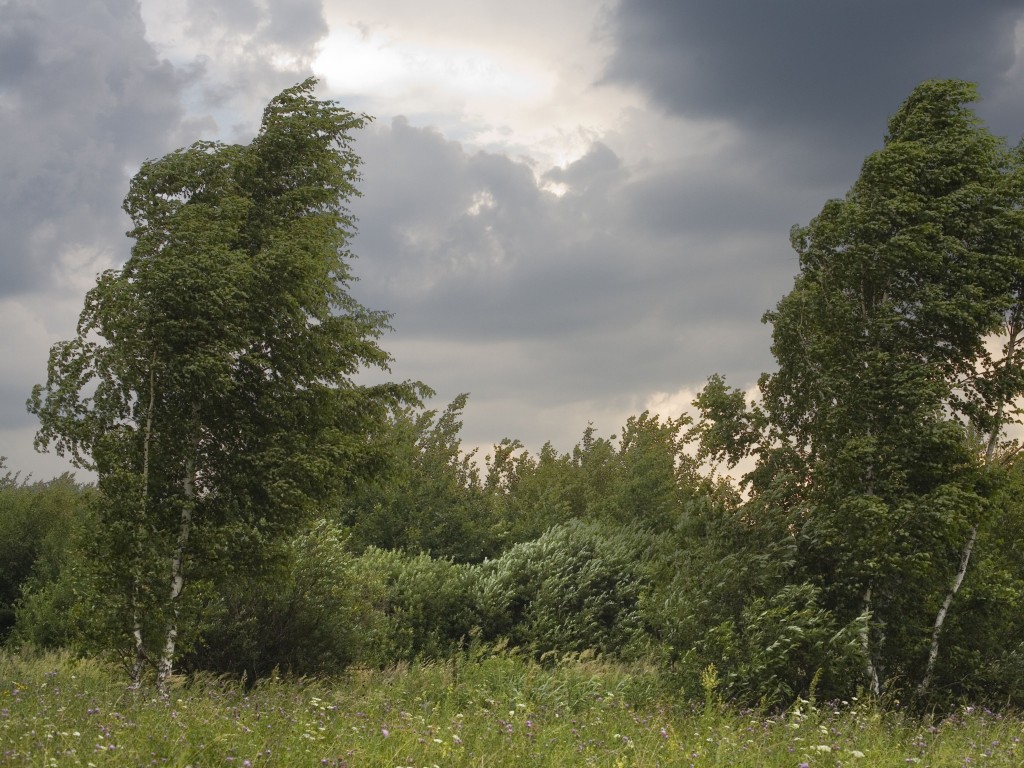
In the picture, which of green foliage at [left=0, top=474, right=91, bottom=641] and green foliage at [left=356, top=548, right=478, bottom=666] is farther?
green foliage at [left=0, top=474, right=91, bottom=641]

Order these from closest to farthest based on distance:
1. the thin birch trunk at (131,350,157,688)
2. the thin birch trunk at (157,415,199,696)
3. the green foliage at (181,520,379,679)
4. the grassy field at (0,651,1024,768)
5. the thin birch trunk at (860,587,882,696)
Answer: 1. the grassy field at (0,651,1024,768)
2. the thin birch trunk at (860,587,882,696)
3. the thin birch trunk at (131,350,157,688)
4. the thin birch trunk at (157,415,199,696)
5. the green foliage at (181,520,379,679)

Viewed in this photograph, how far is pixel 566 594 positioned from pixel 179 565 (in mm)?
12421

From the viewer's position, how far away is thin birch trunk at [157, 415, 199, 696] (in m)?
14.5

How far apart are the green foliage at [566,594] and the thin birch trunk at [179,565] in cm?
1027

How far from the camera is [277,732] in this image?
8.58 metres

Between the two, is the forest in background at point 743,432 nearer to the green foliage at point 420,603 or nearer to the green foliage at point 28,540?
the green foliage at point 420,603

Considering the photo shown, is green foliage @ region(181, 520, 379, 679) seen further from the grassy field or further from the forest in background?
the grassy field

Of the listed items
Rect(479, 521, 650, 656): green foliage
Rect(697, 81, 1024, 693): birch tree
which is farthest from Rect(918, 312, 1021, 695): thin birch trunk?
Rect(479, 521, 650, 656): green foliage

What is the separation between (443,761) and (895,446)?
9.63 m

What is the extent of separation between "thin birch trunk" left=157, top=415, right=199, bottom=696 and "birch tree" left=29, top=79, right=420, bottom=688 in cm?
2

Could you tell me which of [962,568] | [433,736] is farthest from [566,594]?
[433,736]

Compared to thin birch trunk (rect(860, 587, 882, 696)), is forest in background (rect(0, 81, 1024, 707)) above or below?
above

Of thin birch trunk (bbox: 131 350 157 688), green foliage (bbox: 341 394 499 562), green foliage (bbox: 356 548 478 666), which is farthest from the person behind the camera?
green foliage (bbox: 341 394 499 562)

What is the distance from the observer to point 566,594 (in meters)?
24.9
